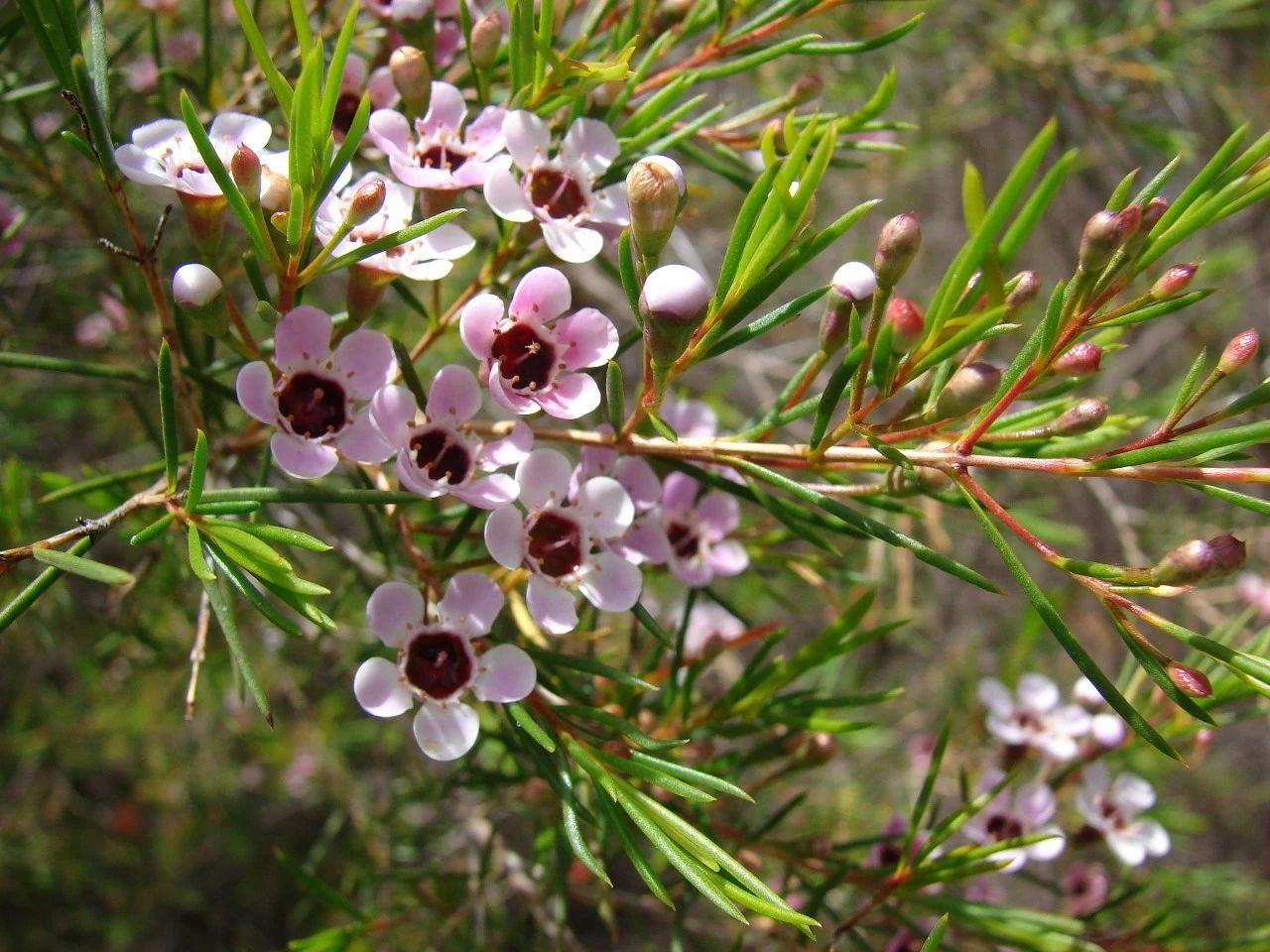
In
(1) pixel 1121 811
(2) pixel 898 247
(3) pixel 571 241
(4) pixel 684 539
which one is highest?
(2) pixel 898 247

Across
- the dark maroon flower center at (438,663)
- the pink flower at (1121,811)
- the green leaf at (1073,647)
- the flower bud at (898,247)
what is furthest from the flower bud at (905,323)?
the pink flower at (1121,811)

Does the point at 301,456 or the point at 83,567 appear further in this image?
the point at 301,456

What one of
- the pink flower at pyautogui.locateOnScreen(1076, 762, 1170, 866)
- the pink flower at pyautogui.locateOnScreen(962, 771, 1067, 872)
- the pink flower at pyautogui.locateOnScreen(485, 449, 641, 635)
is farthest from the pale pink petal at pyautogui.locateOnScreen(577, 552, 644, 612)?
the pink flower at pyautogui.locateOnScreen(1076, 762, 1170, 866)

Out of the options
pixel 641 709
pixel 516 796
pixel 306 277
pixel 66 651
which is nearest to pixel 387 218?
pixel 306 277

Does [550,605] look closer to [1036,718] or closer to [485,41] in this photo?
[485,41]

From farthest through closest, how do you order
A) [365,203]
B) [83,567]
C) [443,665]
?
[443,665], [365,203], [83,567]

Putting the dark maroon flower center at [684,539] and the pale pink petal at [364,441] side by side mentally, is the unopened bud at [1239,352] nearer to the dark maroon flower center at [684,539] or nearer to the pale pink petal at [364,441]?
the dark maroon flower center at [684,539]

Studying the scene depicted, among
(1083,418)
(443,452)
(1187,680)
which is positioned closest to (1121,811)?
(1187,680)

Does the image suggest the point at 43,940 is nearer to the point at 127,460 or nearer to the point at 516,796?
the point at 127,460
